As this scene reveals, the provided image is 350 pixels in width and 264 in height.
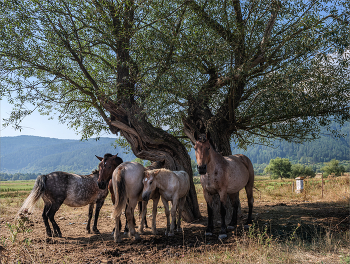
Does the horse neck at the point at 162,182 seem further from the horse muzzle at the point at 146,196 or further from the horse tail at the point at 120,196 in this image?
the horse tail at the point at 120,196

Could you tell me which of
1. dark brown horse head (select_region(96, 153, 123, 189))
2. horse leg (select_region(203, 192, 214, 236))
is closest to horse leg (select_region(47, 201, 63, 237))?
dark brown horse head (select_region(96, 153, 123, 189))

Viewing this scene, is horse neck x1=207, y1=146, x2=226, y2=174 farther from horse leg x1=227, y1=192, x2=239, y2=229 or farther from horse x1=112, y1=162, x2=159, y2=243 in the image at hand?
horse x1=112, y1=162, x2=159, y2=243

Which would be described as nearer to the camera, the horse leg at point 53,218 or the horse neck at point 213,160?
the horse neck at point 213,160

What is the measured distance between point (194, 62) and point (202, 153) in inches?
196

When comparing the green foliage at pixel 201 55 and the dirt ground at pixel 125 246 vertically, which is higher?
the green foliage at pixel 201 55

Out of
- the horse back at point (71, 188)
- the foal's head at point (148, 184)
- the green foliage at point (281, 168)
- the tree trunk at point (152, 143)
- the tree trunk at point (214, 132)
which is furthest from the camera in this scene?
the green foliage at point (281, 168)

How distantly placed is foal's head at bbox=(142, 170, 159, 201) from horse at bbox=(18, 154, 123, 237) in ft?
6.55

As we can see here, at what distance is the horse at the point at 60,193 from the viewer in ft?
28.4

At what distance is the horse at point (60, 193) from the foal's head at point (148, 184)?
6.55ft

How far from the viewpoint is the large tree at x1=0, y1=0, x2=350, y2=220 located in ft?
27.7

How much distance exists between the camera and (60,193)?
8.98 m

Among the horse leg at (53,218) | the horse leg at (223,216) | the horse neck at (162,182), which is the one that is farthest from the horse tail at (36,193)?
the horse leg at (223,216)

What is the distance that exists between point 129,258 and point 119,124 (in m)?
7.12

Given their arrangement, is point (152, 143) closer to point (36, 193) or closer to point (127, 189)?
point (127, 189)
